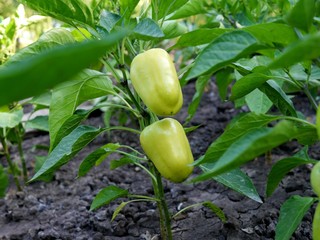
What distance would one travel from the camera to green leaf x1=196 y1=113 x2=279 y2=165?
2.57 ft

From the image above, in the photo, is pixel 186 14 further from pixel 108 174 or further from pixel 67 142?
pixel 108 174

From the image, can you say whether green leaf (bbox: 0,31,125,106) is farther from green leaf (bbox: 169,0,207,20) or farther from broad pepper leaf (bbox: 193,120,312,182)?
green leaf (bbox: 169,0,207,20)

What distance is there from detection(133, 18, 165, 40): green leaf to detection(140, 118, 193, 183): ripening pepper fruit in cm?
18

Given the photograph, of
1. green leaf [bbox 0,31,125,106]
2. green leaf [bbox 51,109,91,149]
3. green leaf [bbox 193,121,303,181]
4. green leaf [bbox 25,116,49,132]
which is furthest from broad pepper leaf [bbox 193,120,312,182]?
green leaf [bbox 25,116,49,132]

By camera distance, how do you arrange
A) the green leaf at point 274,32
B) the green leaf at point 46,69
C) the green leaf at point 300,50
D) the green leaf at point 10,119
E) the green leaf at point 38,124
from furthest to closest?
the green leaf at point 38,124 < the green leaf at point 10,119 < the green leaf at point 274,32 < the green leaf at point 300,50 < the green leaf at point 46,69

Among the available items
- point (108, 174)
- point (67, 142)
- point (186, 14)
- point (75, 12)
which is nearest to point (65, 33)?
point (75, 12)

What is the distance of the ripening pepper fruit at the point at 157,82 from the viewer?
906 mm

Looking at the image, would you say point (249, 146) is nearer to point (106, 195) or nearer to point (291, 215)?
point (291, 215)

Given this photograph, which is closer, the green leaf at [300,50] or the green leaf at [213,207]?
the green leaf at [300,50]

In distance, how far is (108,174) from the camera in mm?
1890

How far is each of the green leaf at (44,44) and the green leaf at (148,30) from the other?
0.22 meters

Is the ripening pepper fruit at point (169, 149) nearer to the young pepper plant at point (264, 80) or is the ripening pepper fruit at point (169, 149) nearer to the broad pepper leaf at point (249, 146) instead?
the young pepper plant at point (264, 80)

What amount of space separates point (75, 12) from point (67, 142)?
27 cm

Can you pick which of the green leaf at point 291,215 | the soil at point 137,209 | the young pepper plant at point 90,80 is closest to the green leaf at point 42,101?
the soil at point 137,209
